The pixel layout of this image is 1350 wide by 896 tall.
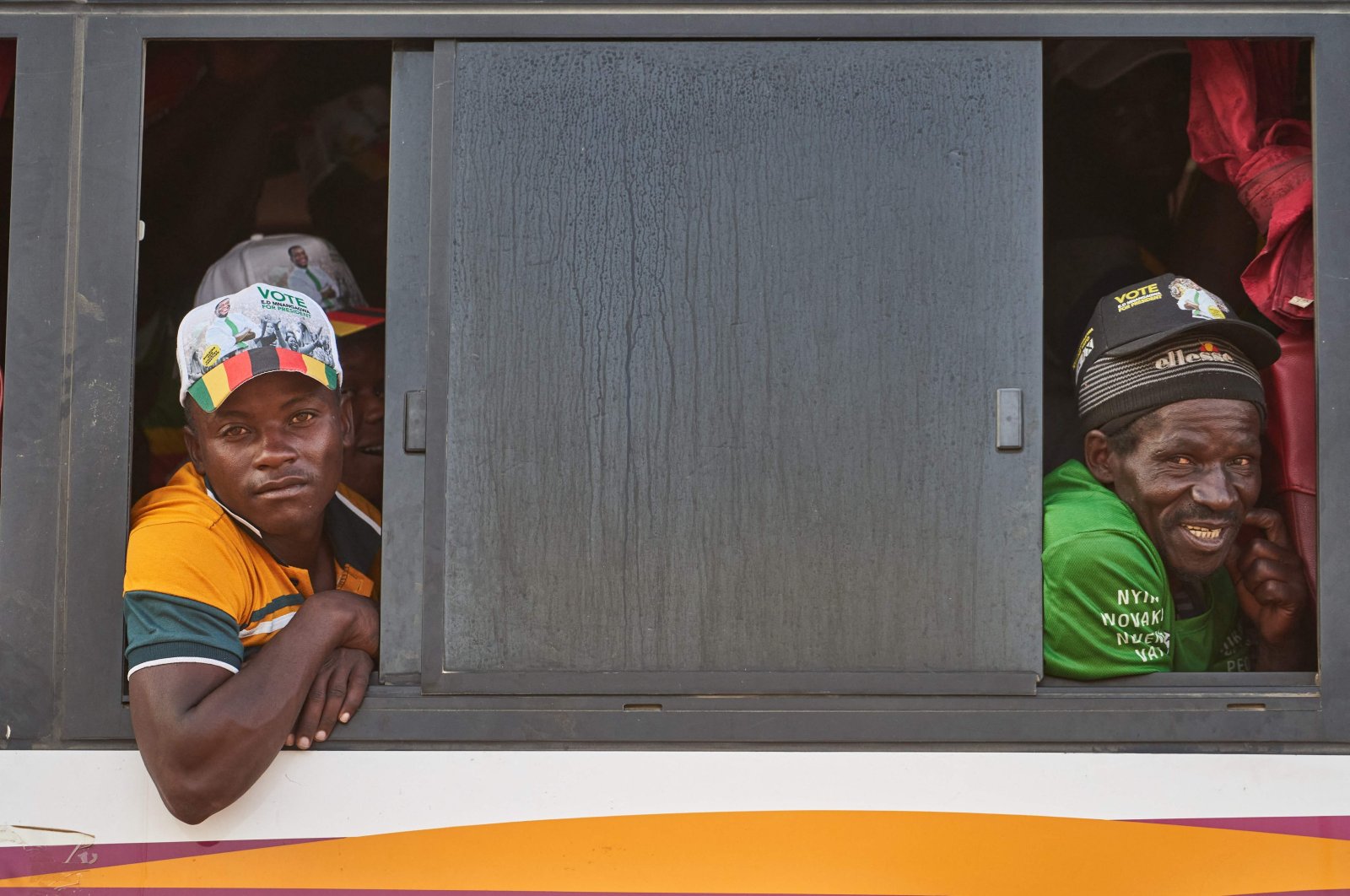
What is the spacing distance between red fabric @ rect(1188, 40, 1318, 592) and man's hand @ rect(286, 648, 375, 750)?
5.27 ft

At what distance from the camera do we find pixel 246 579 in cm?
196

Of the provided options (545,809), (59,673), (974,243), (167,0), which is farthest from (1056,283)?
(59,673)

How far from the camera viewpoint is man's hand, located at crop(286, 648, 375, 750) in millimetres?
1821

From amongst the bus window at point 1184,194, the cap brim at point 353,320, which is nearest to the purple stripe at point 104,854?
the cap brim at point 353,320

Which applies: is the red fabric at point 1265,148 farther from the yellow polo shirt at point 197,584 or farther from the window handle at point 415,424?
the yellow polo shirt at point 197,584

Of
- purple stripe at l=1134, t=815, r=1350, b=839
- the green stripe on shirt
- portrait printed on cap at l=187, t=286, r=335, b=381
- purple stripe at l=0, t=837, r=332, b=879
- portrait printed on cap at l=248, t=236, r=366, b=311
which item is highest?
portrait printed on cap at l=248, t=236, r=366, b=311

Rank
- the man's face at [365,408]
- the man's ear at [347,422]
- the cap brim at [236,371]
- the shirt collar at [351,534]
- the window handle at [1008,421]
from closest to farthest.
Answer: the window handle at [1008,421] < the cap brim at [236,371] < the shirt collar at [351,534] < the man's ear at [347,422] < the man's face at [365,408]

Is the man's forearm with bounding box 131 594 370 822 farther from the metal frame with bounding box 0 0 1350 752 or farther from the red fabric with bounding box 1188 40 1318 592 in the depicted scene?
the red fabric with bounding box 1188 40 1318 592

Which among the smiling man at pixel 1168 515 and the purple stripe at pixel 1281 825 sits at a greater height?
the smiling man at pixel 1168 515

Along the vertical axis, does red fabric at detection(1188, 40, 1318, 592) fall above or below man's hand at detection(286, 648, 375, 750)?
above

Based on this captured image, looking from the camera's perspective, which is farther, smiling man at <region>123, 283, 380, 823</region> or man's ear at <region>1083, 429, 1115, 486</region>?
man's ear at <region>1083, 429, 1115, 486</region>

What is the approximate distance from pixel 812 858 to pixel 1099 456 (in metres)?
0.94

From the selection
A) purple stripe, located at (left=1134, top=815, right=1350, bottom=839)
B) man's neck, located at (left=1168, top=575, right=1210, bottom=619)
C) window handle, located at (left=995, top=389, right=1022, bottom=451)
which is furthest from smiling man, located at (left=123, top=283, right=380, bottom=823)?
man's neck, located at (left=1168, top=575, right=1210, bottom=619)

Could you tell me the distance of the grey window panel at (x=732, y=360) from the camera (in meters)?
1.85
